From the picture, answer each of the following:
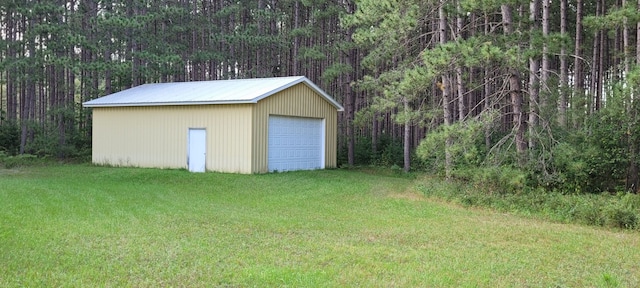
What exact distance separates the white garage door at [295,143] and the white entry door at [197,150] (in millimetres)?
2129

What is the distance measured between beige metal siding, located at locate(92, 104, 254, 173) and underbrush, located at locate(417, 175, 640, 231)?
624 cm

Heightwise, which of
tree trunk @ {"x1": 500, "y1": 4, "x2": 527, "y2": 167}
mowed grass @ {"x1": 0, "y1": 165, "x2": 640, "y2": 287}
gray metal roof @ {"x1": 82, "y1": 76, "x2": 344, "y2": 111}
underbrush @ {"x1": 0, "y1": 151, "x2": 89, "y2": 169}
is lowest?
mowed grass @ {"x1": 0, "y1": 165, "x2": 640, "y2": 287}

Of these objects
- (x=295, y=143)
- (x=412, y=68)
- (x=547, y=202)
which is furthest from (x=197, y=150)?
(x=547, y=202)

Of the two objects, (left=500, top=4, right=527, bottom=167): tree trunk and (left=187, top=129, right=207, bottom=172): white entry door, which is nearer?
(left=500, top=4, right=527, bottom=167): tree trunk

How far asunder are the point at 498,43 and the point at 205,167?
32.3ft

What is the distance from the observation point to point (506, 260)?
6.18 metres

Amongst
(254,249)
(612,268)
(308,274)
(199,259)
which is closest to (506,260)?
(612,268)

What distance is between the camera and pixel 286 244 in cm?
686

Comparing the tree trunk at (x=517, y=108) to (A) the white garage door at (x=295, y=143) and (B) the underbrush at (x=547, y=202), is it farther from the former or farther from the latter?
(A) the white garage door at (x=295, y=143)

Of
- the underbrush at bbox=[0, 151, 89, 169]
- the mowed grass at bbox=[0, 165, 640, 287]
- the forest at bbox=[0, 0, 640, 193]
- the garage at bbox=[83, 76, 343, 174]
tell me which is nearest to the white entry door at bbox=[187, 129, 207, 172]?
the garage at bbox=[83, 76, 343, 174]

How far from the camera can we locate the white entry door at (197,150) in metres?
17.3

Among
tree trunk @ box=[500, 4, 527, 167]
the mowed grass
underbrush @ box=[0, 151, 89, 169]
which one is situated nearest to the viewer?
the mowed grass

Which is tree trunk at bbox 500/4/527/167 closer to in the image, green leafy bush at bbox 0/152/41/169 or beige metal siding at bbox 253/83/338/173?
beige metal siding at bbox 253/83/338/173

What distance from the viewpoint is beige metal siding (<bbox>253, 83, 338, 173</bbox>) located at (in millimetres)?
16547
